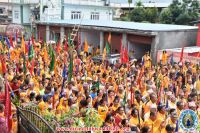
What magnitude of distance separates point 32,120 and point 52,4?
23.4 metres

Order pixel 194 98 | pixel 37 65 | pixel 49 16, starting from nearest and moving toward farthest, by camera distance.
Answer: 1. pixel 194 98
2. pixel 37 65
3. pixel 49 16

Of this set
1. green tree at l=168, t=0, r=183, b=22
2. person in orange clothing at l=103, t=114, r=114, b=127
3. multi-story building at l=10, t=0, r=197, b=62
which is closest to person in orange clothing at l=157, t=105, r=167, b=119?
person in orange clothing at l=103, t=114, r=114, b=127

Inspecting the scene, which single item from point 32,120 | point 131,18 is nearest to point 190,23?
point 131,18

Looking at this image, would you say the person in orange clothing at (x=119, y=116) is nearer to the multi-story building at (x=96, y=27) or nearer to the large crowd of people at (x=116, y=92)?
the large crowd of people at (x=116, y=92)

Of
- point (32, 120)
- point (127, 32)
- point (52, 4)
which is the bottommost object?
point (32, 120)

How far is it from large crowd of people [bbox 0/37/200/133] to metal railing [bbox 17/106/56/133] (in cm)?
19

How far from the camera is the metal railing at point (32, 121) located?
5.91 meters

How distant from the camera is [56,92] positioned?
8.51 metres

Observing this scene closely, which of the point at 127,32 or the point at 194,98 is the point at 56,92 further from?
the point at 127,32

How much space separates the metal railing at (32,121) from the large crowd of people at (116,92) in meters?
0.19

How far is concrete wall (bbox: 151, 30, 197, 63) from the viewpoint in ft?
57.6

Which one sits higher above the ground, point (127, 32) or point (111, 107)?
point (127, 32)

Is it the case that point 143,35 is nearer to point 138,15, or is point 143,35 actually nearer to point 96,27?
point 96,27

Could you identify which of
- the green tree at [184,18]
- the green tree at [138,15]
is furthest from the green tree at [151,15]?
the green tree at [184,18]
